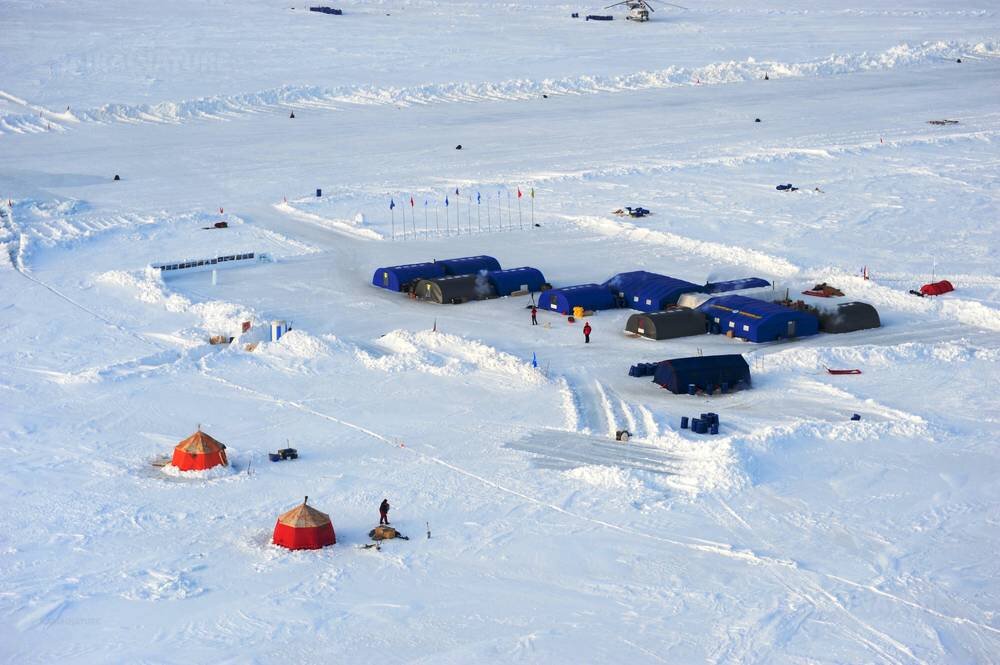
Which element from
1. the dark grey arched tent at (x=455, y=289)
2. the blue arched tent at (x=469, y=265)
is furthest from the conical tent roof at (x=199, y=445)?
the blue arched tent at (x=469, y=265)

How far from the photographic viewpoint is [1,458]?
19.0m

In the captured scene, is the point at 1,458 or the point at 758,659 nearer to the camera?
the point at 758,659

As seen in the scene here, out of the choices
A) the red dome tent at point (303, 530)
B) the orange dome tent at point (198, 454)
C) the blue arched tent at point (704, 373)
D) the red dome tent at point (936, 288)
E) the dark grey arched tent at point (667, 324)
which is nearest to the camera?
the red dome tent at point (303, 530)

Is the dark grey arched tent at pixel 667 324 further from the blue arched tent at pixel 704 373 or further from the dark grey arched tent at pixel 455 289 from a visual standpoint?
the dark grey arched tent at pixel 455 289

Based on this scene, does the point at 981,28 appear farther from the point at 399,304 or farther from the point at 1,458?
the point at 1,458

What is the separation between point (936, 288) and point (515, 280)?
8674mm

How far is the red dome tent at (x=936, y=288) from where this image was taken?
27.2m

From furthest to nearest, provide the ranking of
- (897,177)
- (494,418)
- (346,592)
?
(897,177) → (494,418) → (346,592)

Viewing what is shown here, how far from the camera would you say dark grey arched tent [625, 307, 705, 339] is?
25031 millimetres

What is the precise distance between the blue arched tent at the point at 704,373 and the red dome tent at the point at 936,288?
676 centimetres

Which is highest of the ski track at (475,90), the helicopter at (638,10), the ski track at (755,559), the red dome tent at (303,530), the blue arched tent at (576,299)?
the helicopter at (638,10)

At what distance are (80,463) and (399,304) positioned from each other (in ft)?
32.7

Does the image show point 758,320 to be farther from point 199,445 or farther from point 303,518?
point 303,518

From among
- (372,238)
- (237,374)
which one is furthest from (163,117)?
(237,374)
